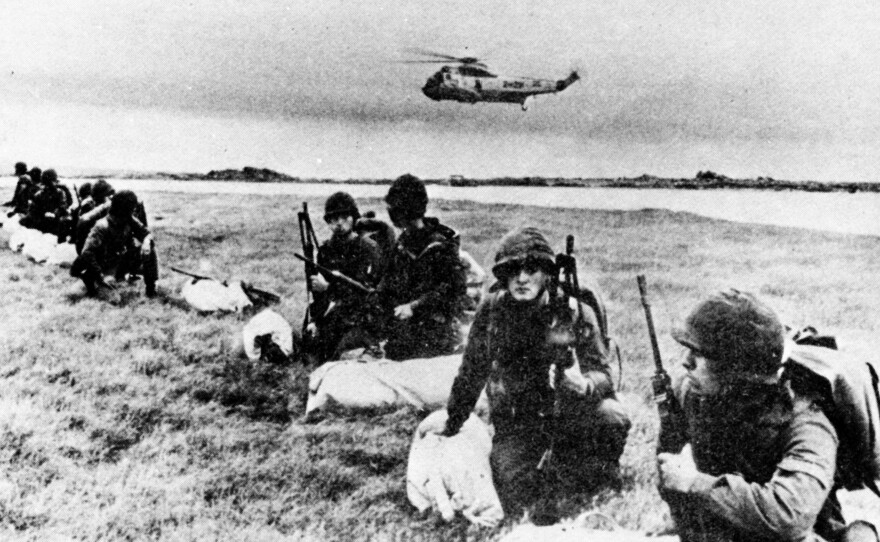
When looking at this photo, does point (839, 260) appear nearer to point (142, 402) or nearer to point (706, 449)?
point (706, 449)

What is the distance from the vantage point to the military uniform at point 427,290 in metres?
5.09

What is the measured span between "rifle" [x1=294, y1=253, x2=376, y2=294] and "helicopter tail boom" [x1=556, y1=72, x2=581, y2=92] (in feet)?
7.45

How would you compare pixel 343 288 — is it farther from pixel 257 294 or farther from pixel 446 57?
pixel 446 57

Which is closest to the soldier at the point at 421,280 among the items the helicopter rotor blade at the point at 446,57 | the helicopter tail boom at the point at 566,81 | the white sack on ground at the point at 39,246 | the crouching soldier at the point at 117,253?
the helicopter rotor blade at the point at 446,57

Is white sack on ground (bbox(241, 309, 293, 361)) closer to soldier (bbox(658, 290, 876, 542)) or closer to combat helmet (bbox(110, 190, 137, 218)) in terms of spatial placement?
combat helmet (bbox(110, 190, 137, 218))

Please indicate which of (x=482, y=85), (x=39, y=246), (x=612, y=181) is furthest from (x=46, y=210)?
(x=612, y=181)

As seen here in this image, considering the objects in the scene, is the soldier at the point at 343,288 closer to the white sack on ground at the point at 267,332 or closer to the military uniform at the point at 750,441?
the white sack on ground at the point at 267,332

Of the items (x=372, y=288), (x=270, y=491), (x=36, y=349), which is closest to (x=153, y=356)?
(x=36, y=349)

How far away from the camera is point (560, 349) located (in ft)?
10.8

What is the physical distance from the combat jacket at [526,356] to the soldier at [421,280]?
155 cm

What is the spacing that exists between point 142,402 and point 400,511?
7.37 ft

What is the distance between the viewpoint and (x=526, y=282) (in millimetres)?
3367

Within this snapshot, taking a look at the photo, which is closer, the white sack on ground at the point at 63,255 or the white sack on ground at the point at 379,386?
the white sack on ground at the point at 379,386

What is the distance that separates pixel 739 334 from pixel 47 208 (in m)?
11.0
